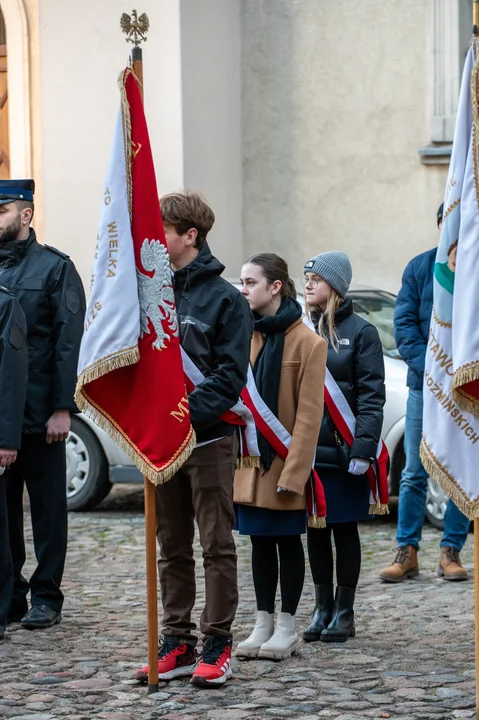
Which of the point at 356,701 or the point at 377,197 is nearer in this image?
the point at 356,701

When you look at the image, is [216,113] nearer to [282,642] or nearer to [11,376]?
[11,376]

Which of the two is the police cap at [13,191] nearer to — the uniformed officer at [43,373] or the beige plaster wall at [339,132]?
the uniformed officer at [43,373]

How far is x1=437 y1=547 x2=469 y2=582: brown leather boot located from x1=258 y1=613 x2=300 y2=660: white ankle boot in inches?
77.4

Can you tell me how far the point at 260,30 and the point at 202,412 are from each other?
30.2 feet

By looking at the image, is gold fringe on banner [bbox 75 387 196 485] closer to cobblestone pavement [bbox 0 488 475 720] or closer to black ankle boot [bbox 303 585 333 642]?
cobblestone pavement [bbox 0 488 475 720]

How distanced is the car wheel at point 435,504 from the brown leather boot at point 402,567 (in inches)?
58.6

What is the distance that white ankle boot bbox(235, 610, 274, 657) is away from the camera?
5930 millimetres

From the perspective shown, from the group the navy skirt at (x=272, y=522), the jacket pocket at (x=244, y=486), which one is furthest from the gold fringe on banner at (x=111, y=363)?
the navy skirt at (x=272, y=522)

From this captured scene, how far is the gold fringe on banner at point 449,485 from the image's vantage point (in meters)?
5.00

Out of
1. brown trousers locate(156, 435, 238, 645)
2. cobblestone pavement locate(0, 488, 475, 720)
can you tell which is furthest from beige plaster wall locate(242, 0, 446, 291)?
brown trousers locate(156, 435, 238, 645)

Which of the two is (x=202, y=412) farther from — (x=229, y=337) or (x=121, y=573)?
(x=121, y=573)

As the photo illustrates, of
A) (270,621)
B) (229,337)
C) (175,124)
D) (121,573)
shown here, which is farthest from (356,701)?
(175,124)

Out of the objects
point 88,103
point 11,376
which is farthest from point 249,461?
point 88,103

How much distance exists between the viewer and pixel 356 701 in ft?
17.0
